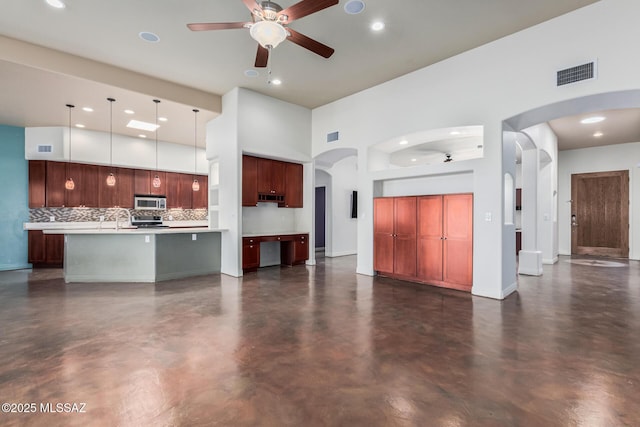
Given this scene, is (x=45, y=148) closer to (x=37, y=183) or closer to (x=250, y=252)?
(x=37, y=183)

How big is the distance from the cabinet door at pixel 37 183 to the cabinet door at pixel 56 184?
0.08 meters

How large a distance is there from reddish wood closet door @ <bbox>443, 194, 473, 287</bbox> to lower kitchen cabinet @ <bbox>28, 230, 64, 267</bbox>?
8.83 metres

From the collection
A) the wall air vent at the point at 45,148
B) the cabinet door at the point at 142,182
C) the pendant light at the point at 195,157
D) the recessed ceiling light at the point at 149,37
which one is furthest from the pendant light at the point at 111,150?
the recessed ceiling light at the point at 149,37

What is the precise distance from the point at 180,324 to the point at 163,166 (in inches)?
266

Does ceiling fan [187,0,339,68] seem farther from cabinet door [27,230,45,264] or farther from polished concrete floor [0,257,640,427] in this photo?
cabinet door [27,230,45,264]

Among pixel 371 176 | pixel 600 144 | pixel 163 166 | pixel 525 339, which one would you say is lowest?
pixel 525 339

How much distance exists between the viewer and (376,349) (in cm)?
286

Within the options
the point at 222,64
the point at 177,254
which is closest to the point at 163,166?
the point at 177,254

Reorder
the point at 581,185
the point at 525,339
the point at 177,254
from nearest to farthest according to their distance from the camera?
the point at 525,339, the point at 177,254, the point at 581,185

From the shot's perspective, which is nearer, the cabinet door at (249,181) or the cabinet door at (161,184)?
the cabinet door at (249,181)

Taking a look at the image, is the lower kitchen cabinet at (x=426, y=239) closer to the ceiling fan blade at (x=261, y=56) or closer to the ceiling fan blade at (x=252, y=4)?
the ceiling fan blade at (x=261, y=56)

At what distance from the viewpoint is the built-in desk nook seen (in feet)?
21.3

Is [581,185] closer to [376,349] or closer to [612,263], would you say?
[612,263]

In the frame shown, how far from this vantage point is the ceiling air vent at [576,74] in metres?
3.68
